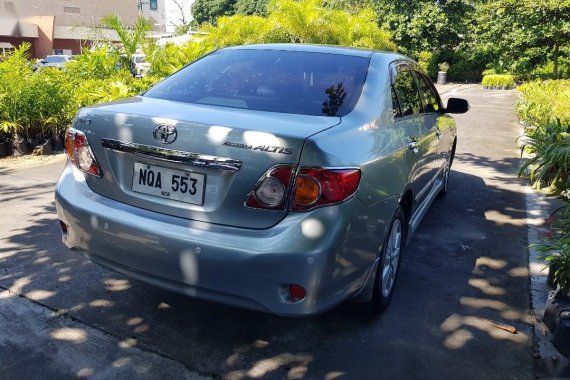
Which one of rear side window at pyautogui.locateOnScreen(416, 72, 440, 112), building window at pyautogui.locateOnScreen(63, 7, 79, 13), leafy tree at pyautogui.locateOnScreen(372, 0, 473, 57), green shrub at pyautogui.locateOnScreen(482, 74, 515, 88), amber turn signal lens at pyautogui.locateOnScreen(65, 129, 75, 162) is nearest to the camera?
amber turn signal lens at pyautogui.locateOnScreen(65, 129, 75, 162)

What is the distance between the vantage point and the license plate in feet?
7.85

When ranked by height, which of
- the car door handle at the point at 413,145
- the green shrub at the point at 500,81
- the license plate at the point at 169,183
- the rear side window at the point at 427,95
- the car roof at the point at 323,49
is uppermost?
the car roof at the point at 323,49

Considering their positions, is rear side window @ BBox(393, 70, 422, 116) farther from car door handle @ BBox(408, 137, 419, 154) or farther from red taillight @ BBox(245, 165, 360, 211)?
red taillight @ BBox(245, 165, 360, 211)

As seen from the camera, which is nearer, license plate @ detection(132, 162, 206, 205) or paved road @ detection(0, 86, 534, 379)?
license plate @ detection(132, 162, 206, 205)

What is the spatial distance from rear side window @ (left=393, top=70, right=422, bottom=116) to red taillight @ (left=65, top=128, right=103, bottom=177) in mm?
1995

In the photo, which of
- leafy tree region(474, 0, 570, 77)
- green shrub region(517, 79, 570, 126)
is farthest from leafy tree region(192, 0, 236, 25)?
green shrub region(517, 79, 570, 126)

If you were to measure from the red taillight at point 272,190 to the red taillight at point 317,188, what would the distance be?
0.05m

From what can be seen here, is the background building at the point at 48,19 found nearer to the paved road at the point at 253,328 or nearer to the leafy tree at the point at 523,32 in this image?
the leafy tree at the point at 523,32

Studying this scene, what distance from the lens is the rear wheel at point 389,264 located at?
2.93 m

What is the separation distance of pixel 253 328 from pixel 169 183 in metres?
1.07

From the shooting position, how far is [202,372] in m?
2.53

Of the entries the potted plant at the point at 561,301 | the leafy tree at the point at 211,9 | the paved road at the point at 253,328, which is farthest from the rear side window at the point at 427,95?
the leafy tree at the point at 211,9

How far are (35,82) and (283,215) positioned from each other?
6700mm

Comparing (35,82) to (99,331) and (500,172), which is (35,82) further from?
(500,172)
